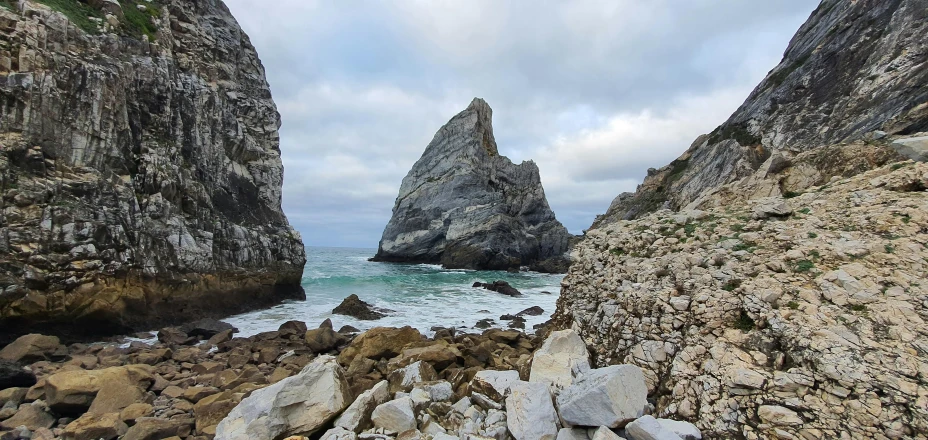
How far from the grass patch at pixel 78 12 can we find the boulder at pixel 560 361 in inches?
884

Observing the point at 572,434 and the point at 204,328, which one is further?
the point at 204,328

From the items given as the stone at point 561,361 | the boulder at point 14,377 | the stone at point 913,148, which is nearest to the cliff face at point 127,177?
the boulder at point 14,377

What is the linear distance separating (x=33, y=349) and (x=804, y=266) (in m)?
19.4

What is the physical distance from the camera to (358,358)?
976 cm

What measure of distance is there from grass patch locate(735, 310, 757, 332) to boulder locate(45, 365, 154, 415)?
11683 mm

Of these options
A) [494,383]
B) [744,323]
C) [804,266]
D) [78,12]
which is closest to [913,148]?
[804,266]

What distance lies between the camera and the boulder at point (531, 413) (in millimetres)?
4895

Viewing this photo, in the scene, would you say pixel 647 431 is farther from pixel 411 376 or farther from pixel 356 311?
pixel 356 311

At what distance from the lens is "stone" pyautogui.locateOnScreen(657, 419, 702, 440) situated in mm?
4559

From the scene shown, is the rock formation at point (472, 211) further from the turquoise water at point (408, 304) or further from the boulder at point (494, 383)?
the boulder at point (494, 383)

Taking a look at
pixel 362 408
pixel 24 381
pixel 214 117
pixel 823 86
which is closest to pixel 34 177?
pixel 24 381

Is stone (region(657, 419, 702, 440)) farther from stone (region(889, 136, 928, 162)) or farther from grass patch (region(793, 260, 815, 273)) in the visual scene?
stone (region(889, 136, 928, 162))

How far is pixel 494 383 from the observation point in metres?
6.04

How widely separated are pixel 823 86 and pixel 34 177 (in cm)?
4588
